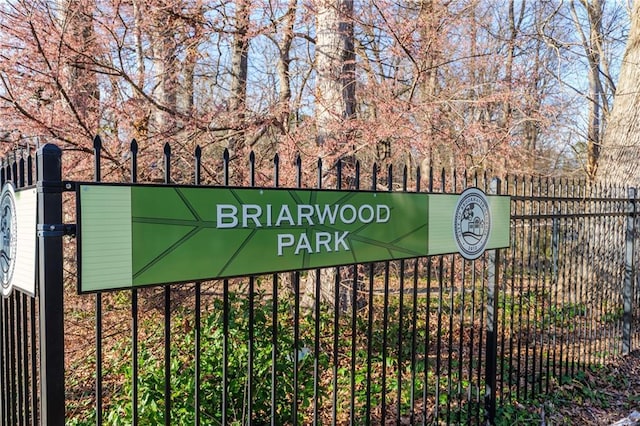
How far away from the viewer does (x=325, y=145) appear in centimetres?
552

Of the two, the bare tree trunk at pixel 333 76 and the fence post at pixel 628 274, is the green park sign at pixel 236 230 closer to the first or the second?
the bare tree trunk at pixel 333 76

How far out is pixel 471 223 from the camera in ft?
11.4

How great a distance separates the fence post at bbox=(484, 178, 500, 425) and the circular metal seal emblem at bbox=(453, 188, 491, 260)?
300 mm

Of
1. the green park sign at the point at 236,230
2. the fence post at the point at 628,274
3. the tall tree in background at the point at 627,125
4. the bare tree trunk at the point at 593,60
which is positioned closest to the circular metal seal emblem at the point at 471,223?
the green park sign at the point at 236,230

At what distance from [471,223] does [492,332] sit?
102cm

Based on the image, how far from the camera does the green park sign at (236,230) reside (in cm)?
172

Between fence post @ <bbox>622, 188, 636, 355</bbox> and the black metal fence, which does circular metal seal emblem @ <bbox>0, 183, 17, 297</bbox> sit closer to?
the black metal fence

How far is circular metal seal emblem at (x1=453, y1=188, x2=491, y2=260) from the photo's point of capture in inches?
132

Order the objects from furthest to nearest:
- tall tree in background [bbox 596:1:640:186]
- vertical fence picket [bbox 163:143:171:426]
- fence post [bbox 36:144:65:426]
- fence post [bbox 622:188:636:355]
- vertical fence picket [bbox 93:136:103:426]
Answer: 1. tall tree in background [bbox 596:1:640:186]
2. fence post [bbox 622:188:636:355]
3. vertical fence picket [bbox 163:143:171:426]
4. vertical fence picket [bbox 93:136:103:426]
5. fence post [bbox 36:144:65:426]

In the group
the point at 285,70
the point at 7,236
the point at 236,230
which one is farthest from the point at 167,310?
the point at 285,70

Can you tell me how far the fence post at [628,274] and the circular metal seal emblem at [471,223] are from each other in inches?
132

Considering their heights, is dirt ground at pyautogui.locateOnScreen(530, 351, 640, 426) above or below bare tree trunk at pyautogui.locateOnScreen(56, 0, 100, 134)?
below

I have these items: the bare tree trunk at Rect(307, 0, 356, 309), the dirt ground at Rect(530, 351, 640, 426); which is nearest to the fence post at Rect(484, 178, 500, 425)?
the dirt ground at Rect(530, 351, 640, 426)

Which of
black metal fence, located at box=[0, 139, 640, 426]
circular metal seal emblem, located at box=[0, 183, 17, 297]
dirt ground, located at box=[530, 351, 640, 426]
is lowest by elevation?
dirt ground, located at box=[530, 351, 640, 426]
